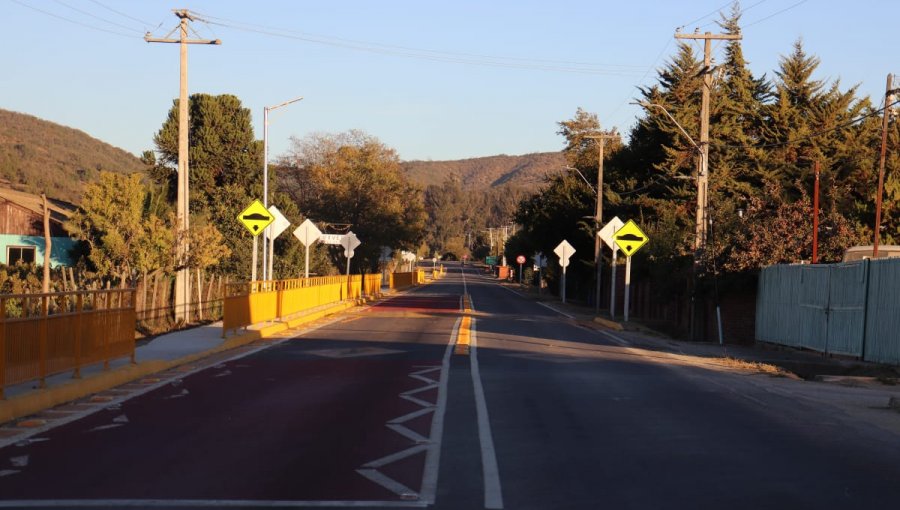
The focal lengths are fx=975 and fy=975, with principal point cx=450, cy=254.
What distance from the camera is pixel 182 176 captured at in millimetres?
28828

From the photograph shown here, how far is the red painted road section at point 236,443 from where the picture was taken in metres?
7.87

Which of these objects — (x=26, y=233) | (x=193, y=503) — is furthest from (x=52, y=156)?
(x=193, y=503)

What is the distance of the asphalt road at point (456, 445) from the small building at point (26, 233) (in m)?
25.9

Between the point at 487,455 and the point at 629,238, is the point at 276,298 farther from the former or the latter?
the point at 487,455

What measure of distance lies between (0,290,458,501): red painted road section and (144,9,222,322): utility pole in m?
13.0

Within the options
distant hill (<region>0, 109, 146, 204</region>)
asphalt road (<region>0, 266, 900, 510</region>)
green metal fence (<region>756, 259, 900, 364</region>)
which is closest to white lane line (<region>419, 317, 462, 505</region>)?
asphalt road (<region>0, 266, 900, 510</region>)

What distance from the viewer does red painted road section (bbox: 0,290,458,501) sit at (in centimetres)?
787

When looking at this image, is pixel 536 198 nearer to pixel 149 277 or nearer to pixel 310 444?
pixel 149 277

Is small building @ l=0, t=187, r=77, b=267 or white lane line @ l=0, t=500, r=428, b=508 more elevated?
small building @ l=0, t=187, r=77, b=267

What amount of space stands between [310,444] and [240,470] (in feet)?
4.50

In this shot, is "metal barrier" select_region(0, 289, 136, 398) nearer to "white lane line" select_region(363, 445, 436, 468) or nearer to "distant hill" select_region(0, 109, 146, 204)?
"white lane line" select_region(363, 445, 436, 468)

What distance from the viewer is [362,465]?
8.82m

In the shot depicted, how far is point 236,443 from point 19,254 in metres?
35.7

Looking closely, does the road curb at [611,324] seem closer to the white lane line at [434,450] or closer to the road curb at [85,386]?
the road curb at [85,386]
